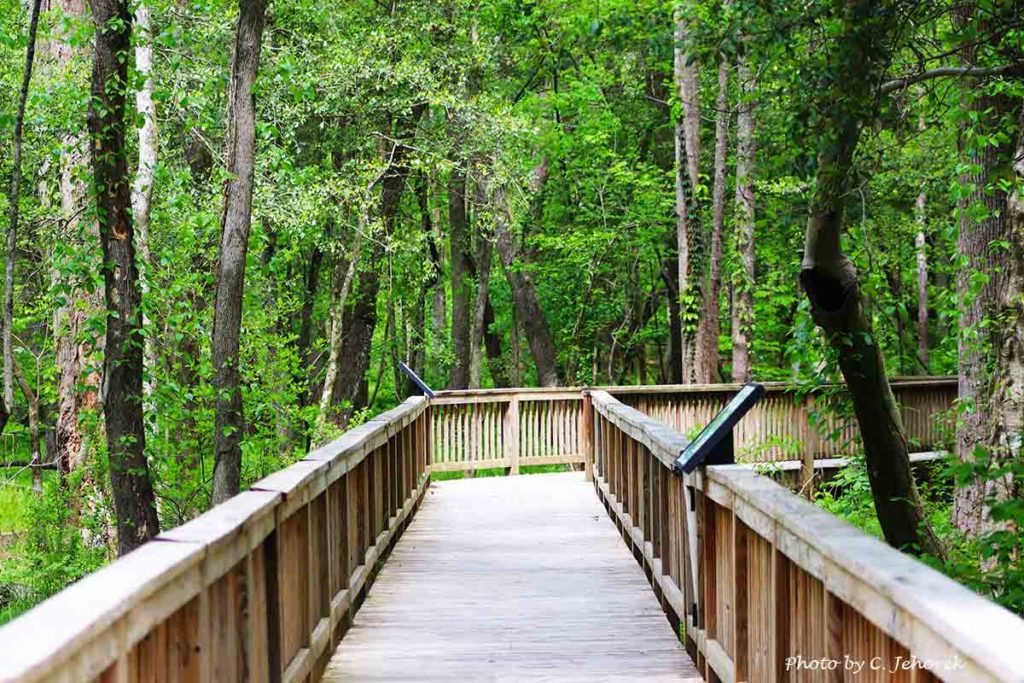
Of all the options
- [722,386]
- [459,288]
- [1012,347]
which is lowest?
[722,386]

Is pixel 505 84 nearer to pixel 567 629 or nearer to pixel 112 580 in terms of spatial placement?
pixel 567 629

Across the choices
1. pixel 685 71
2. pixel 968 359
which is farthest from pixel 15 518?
pixel 968 359

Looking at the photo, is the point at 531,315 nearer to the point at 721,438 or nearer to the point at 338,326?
the point at 338,326

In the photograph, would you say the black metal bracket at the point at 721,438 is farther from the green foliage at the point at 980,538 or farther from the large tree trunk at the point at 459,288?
the large tree trunk at the point at 459,288

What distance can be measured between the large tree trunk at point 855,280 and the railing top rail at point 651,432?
132cm

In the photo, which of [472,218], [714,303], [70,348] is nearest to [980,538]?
[70,348]

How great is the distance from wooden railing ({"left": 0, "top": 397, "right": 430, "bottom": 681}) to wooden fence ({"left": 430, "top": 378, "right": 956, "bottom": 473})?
265 inches

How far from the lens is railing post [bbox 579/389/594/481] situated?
14.6m

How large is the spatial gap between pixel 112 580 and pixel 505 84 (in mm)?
23964

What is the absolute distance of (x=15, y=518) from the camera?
55.6 ft

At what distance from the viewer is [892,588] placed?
106 inches

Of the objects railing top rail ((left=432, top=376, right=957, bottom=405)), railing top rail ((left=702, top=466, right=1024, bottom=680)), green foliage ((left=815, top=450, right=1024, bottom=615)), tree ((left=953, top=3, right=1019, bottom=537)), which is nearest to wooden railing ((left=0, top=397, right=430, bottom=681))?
railing top rail ((left=702, top=466, right=1024, bottom=680))

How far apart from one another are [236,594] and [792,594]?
1.93 metres

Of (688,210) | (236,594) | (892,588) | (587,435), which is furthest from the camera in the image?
(688,210)
